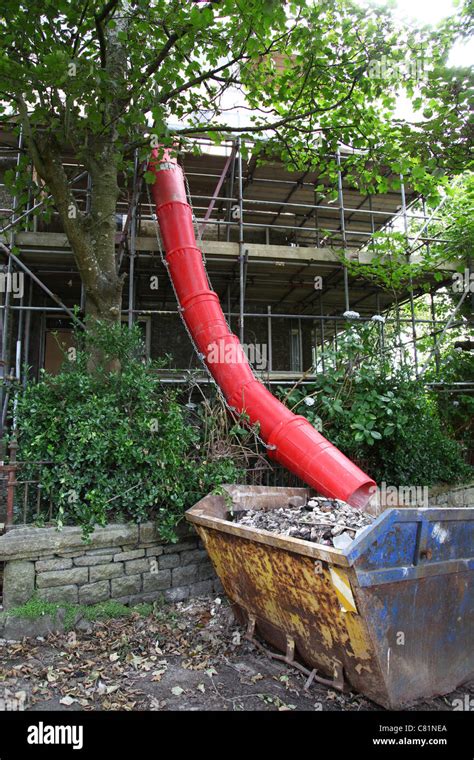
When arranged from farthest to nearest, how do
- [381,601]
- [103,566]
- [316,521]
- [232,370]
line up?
[232,370], [103,566], [316,521], [381,601]

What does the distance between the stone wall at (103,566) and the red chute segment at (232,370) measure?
5.13ft

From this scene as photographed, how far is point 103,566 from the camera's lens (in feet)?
16.2

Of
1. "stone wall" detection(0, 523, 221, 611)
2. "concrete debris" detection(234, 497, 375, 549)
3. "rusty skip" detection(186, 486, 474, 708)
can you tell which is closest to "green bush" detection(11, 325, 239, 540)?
"stone wall" detection(0, 523, 221, 611)

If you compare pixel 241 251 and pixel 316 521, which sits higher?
pixel 241 251

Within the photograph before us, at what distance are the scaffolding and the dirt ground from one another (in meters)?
3.70

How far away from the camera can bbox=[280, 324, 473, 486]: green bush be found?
709 centimetres

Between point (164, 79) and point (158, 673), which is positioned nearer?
point (158, 673)

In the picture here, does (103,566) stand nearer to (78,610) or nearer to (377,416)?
(78,610)

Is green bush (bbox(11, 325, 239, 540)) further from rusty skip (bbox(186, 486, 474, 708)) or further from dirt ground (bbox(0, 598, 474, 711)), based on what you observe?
rusty skip (bbox(186, 486, 474, 708))

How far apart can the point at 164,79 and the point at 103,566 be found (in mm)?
5594

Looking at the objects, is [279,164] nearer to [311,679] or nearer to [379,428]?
[379,428]

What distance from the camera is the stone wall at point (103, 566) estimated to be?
15.1 ft

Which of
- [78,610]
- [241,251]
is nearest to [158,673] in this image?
[78,610]

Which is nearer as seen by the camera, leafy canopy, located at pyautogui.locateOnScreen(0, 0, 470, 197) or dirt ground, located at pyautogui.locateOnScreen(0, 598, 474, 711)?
dirt ground, located at pyautogui.locateOnScreen(0, 598, 474, 711)
